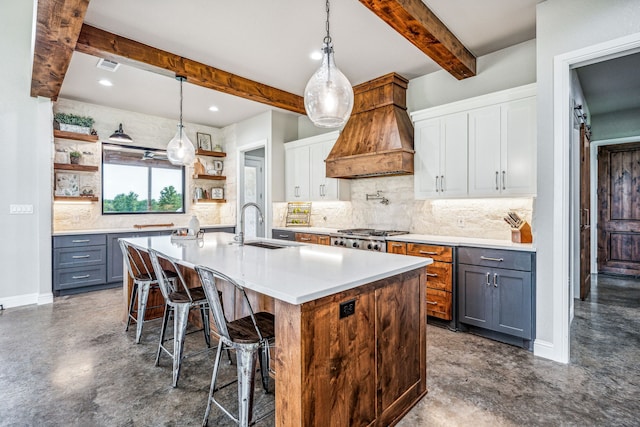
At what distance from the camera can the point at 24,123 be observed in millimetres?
4230

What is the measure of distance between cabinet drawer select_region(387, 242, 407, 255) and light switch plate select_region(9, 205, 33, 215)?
15.1 feet

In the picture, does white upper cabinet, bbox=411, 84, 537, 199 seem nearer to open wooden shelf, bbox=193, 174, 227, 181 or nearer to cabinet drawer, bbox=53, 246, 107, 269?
open wooden shelf, bbox=193, 174, 227, 181

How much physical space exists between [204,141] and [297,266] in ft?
17.9

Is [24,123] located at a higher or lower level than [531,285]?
higher

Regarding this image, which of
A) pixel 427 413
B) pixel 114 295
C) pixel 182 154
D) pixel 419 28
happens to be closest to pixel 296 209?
pixel 182 154

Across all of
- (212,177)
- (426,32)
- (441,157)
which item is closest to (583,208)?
(441,157)

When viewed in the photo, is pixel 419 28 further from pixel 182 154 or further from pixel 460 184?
pixel 182 154

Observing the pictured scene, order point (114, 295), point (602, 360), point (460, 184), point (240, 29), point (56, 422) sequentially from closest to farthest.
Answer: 1. point (56, 422)
2. point (602, 360)
3. point (240, 29)
4. point (460, 184)
5. point (114, 295)

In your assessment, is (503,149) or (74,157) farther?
(74,157)

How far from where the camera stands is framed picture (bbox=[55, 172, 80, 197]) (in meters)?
5.12

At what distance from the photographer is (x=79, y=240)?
4781 mm

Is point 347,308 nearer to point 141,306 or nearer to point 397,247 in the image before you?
point 397,247

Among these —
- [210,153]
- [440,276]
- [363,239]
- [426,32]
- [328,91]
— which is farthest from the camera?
[210,153]

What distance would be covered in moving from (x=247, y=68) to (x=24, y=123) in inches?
117
